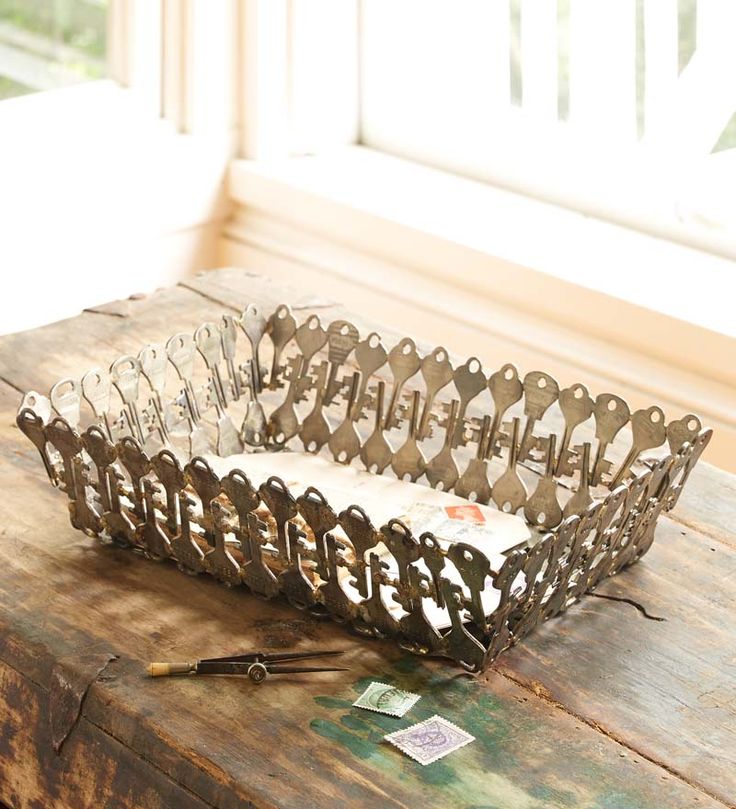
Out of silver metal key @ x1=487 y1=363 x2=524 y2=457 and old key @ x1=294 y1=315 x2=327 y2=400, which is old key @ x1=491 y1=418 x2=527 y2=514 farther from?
old key @ x1=294 y1=315 x2=327 y2=400

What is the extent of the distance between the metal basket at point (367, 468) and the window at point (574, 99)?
2.90 feet

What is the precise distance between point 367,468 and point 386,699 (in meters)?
0.49

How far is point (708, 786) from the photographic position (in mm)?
1164

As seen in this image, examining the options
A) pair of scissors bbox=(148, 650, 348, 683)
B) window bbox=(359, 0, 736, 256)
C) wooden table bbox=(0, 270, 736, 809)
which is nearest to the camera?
wooden table bbox=(0, 270, 736, 809)

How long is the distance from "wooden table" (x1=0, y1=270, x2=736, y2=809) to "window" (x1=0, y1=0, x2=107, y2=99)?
136cm

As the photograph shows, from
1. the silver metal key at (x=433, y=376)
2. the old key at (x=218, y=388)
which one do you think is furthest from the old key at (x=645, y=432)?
the old key at (x=218, y=388)

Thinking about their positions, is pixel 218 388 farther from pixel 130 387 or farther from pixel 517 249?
pixel 517 249

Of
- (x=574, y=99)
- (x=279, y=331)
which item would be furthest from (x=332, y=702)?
(x=574, y=99)

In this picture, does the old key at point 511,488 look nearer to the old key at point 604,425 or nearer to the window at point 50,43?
the old key at point 604,425

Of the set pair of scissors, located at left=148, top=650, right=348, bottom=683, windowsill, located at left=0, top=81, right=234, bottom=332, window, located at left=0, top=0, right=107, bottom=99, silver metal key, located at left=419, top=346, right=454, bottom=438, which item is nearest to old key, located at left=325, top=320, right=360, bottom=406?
silver metal key, located at left=419, top=346, right=454, bottom=438

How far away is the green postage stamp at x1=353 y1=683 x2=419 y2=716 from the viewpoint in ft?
4.04

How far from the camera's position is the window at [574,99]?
2.48 m

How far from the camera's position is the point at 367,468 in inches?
66.8

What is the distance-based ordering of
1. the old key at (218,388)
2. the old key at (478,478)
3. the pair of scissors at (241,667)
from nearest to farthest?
the pair of scissors at (241,667), the old key at (478,478), the old key at (218,388)
